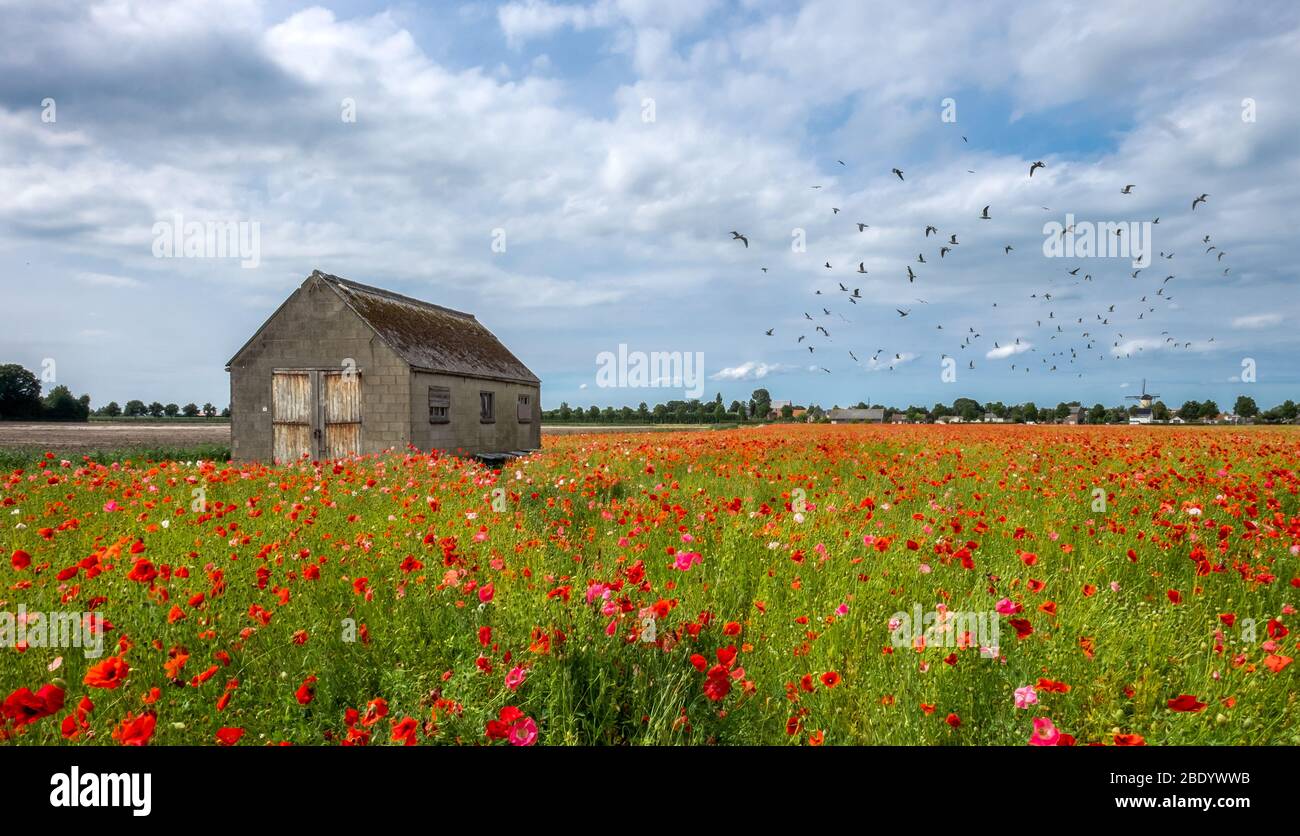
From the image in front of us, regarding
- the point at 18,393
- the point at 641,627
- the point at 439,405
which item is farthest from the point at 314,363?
the point at 18,393

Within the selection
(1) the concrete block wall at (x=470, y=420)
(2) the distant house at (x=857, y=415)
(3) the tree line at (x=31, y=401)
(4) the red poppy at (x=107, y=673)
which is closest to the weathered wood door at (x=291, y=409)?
(1) the concrete block wall at (x=470, y=420)

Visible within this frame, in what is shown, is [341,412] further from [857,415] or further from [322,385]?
[857,415]

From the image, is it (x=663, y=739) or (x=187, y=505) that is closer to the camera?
(x=663, y=739)

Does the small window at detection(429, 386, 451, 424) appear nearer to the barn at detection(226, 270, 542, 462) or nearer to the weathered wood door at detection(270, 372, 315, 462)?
the barn at detection(226, 270, 542, 462)

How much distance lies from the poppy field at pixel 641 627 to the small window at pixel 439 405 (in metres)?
10.6

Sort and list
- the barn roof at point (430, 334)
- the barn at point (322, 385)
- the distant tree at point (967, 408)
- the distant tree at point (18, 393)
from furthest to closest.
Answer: the distant tree at point (967, 408) < the distant tree at point (18, 393) < the barn roof at point (430, 334) < the barn at point (322, 385)

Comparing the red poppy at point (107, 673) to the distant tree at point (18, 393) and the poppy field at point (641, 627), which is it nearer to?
the poppy field at point (641, 627)

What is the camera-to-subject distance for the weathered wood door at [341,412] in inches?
634

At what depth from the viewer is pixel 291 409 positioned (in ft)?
53.2

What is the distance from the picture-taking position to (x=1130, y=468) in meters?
9.50

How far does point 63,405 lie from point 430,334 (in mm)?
79225

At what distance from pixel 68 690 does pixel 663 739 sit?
2868 millimetres
